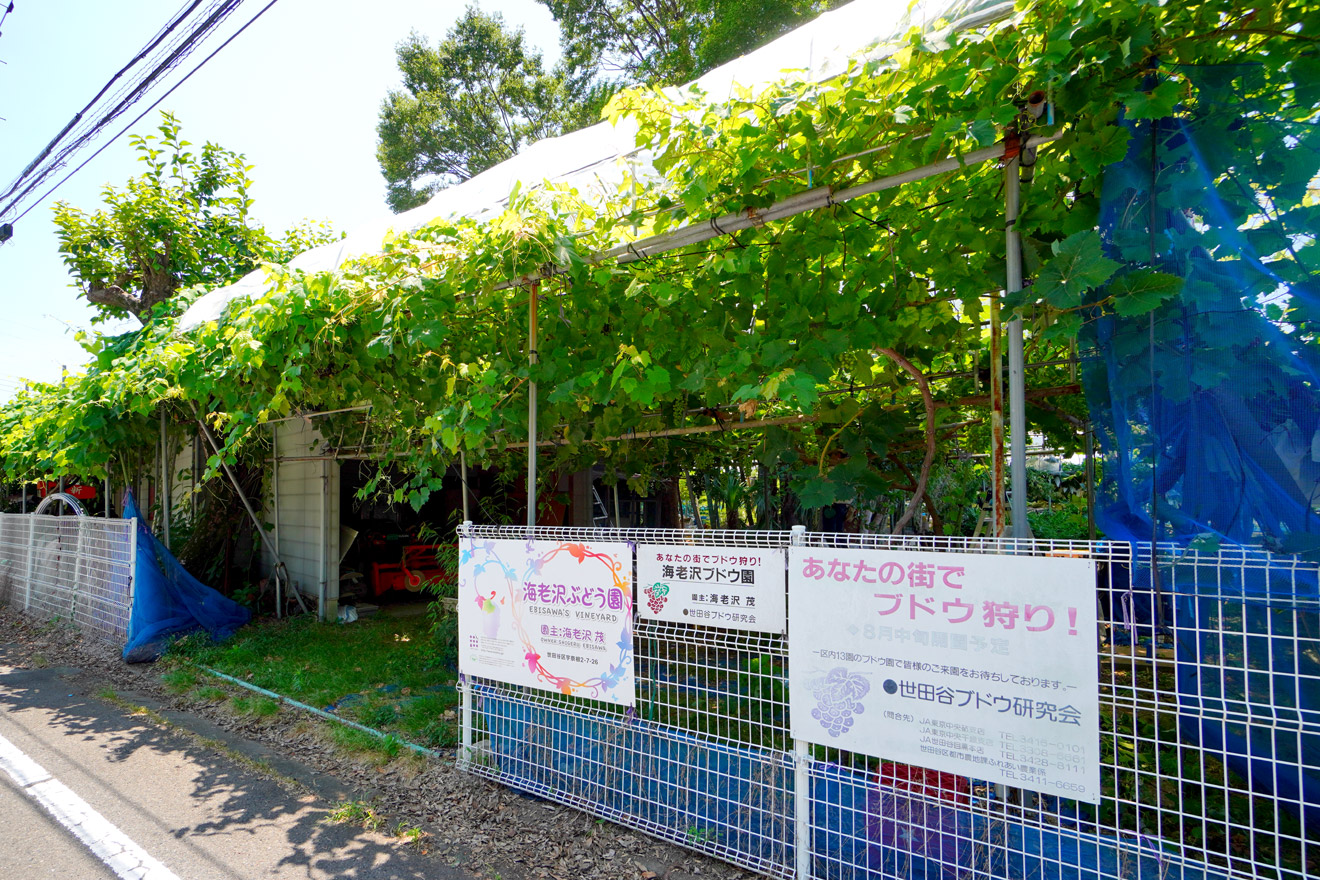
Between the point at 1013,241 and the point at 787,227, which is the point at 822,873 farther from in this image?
the point at 787,227

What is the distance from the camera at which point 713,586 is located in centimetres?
293

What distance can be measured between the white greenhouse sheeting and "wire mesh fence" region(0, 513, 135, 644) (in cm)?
391

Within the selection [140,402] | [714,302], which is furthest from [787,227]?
[140,402]

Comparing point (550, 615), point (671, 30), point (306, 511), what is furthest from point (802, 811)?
point (671, 30)

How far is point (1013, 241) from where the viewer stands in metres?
2.85

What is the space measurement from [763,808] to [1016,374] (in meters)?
2.06

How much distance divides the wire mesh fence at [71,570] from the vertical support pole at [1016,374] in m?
Answer: 7.78

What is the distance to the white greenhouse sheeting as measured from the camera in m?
2.98

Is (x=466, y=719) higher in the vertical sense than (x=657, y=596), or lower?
lower

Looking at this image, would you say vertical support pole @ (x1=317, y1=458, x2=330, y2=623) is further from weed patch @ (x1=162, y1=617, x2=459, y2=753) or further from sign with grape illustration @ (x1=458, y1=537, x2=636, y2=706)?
sign with grape illustration @ (x1=458, y1=537, x2=636, y2=706)

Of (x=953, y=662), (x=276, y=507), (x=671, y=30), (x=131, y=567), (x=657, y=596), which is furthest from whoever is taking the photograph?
(x=671, y=30)

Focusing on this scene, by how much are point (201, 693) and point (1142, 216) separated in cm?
687

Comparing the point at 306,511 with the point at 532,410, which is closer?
the point at 532,410

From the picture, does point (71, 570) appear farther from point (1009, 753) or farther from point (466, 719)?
point (1009, 753)
